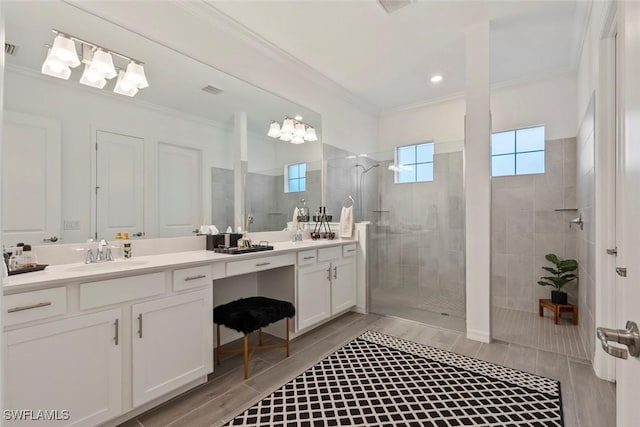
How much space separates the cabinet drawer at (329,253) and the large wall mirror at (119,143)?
2.25ft

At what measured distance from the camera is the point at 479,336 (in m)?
2.77

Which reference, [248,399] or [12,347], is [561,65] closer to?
[248,399]

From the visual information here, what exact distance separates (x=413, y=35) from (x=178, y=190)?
2.54 meters

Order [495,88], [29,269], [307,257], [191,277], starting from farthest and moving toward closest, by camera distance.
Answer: [495,88]
[307,257]
[191,277]
[29,269]

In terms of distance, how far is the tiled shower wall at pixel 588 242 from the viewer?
2346 millimetres

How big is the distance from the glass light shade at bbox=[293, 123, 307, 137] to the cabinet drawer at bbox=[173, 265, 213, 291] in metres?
2.01

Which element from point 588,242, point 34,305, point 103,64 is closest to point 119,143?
point 103,64

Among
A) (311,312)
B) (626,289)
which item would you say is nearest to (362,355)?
(311,312)

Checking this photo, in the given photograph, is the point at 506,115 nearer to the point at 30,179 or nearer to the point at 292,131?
the point at 292,131

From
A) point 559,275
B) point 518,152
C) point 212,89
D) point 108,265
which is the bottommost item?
point 559,275

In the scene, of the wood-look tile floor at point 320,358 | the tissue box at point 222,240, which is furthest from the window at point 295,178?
the wood-look tile floor at point 320,358

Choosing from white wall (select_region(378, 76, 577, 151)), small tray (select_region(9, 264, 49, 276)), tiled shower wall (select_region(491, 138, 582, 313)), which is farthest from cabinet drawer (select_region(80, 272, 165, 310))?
tiled shower wall (select_region(491, 138, 582, 313))

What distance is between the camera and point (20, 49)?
66.7 inches

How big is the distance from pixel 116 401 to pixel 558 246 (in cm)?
421
